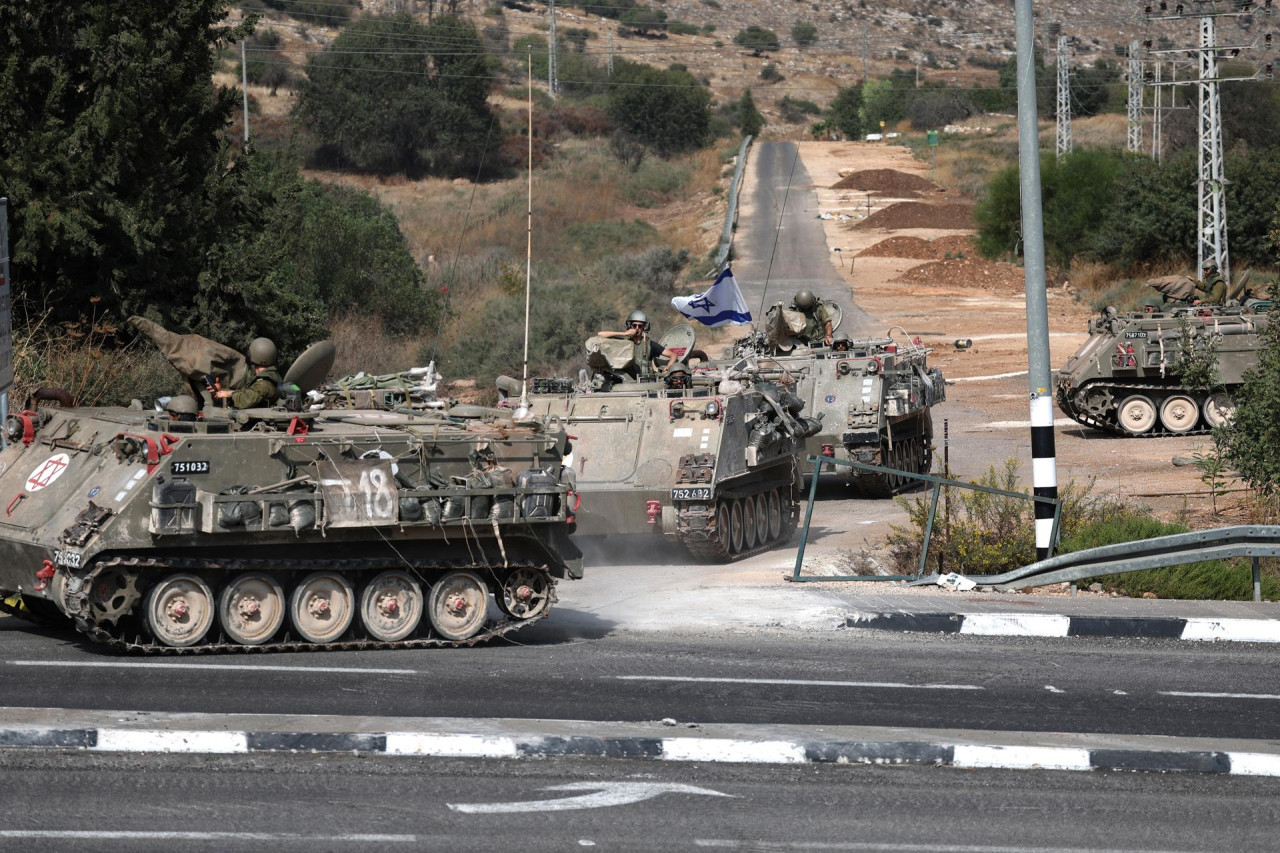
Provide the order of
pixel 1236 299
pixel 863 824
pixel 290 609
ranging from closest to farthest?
1. pixel 863 824
2. pixel 290 609
3. pixel 1236 299

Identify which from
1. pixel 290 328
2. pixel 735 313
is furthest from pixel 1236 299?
pixel 290 328

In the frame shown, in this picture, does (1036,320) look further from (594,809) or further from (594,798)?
(594,809)

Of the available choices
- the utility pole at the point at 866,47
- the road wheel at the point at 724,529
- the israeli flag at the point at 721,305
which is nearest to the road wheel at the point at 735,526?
the road wheel at the point at 724,529

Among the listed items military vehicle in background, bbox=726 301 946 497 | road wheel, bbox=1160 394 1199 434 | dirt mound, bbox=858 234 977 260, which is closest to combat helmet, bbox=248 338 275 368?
Answer: military vehicle in background, bbox=726 301 946 497

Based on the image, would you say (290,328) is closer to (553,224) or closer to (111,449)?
(111,449)

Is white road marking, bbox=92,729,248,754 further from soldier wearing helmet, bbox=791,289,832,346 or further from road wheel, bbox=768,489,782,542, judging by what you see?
soldier wearing helmet, bbox=791,289,832,346

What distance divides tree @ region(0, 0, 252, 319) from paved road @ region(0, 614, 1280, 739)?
1123cm

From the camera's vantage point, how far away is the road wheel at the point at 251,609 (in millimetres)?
11938

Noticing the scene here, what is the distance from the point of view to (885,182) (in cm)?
7125

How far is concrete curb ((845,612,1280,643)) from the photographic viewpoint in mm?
13203

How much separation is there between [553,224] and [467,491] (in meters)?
48.6

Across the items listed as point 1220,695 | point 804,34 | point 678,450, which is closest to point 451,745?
point 1220,695

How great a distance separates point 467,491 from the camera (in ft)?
40.8

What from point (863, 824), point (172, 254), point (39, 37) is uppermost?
point (39, 37)
